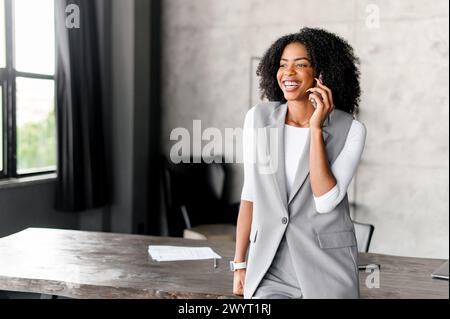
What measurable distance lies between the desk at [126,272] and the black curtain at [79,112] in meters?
1.87

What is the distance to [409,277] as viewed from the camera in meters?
2.02

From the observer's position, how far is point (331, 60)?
1.74 meters

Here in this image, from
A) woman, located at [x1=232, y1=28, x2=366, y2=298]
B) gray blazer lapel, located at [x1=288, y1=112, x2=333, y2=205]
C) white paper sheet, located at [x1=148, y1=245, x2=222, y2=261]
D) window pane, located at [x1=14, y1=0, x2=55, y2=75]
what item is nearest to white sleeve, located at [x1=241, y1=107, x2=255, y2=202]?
woman, located at [x1=232, y1=28, x2=366, y2=298]

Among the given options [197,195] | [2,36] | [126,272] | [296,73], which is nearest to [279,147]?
[296,73]

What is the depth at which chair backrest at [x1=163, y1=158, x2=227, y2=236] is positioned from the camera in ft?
15.5

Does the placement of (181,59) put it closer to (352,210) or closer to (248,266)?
(352,210)

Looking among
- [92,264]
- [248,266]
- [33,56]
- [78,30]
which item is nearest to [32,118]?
[33,56]

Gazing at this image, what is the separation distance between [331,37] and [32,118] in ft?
9.73

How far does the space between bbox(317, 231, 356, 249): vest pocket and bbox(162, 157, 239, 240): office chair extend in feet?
9.69

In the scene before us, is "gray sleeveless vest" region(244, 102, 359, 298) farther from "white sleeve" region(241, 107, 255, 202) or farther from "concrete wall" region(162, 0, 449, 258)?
"concrete wall" region(162, 0, 449, 258)

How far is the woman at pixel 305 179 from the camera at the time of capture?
5.35 ft

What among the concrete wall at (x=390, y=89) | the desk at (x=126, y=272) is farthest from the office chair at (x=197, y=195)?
the desk at (x=126, y=272)

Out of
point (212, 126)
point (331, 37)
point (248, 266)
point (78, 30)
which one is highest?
point (78, 30)

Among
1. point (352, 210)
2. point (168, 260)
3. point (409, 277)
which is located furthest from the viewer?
point (352, 210)
